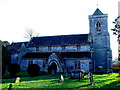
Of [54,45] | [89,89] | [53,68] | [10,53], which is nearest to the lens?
[89,89]

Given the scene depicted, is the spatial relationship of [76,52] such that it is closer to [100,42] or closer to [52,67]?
[100,42]

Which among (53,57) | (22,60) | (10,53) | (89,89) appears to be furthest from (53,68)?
(89,89)

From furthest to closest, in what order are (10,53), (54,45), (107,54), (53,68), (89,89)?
(10,53), (54,45), (107,54), (53,68), (89,89)

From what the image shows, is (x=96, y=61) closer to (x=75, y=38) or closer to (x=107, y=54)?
(x=107, y=54)

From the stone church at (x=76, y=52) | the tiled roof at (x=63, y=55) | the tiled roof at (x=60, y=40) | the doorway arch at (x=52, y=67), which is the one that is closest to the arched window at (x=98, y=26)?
the stone church at (x=76, y=52)

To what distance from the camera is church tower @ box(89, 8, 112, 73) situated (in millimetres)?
39625

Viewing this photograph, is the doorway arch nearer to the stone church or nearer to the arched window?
the stone church

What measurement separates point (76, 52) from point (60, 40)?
6103 millimetres

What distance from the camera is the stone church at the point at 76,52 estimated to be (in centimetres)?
3778

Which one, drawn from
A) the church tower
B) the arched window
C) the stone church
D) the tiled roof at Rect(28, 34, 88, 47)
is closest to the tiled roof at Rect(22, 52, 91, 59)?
the stone church

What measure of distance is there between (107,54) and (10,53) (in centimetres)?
2758

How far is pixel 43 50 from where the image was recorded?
4384cm

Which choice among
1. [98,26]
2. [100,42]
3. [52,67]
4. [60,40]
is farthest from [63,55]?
[98,26]

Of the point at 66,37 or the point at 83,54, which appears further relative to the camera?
the point at 66,37
